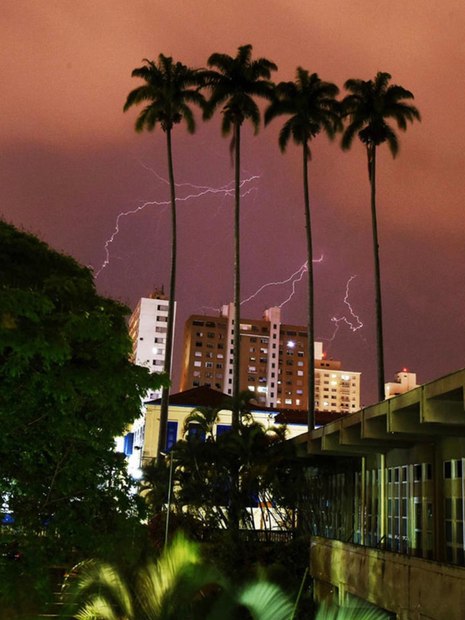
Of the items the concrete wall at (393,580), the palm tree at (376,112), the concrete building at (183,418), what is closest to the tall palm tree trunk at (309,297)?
the palm tree at (376,112)

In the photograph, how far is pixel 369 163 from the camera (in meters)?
49.1

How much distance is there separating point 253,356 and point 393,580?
14973 cm

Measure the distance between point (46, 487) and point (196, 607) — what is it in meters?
3.42

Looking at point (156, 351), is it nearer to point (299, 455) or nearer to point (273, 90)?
point (273, 90)

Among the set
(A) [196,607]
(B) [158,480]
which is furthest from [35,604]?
(B) [158,480]

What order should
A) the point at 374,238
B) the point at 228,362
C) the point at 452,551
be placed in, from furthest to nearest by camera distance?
the point at 228,362
the point at 374,238
the point at 452,551

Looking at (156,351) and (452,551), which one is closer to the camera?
(452,551)

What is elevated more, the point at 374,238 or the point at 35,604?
the point at 374,238

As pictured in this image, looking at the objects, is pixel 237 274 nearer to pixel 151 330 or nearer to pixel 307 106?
pixel 307 106

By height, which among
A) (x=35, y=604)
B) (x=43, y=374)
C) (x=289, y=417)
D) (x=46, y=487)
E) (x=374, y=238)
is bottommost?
(x=35, y=604)

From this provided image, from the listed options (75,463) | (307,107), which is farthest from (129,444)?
(75,463)

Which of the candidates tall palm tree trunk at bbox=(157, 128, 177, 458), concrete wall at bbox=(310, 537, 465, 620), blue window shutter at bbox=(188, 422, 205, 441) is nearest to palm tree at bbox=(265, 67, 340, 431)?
tall palm tree trunk at bbox=(157, 128, 177, 458)

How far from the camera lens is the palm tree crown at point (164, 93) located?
4975 centimetres

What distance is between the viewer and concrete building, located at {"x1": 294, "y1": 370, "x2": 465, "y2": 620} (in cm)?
1346
